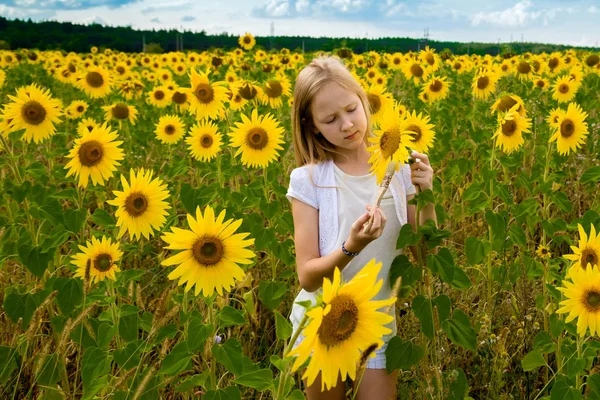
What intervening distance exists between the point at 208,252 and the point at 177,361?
0.32m

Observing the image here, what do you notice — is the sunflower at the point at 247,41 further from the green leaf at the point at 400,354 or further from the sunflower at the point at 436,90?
the green leaf at the point at 400,354

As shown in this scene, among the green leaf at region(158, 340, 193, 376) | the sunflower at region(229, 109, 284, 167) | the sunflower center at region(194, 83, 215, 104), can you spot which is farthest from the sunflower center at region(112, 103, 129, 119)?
the green leaf at region(158, 340, 193, 376)

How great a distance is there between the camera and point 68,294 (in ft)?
7.32

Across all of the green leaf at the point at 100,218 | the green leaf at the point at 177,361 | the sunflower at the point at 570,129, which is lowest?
the green leaf at the point at 177,361

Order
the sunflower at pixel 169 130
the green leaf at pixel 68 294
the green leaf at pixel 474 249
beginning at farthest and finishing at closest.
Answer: the sunflower at pixel 169 130 < the green leaf at pixel 474 249 < the green leaf at pixel 68 294

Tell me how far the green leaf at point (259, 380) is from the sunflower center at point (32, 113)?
273 centimetres

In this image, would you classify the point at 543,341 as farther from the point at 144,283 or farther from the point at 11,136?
the point at 11,136

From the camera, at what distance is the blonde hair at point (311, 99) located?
7.02 ft

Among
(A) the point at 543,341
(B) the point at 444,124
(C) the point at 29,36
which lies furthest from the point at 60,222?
(C) the point at 29,36

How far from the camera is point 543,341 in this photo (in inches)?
82.2

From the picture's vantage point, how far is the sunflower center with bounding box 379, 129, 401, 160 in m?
1.64

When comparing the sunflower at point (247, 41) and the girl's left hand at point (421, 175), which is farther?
the sunflower at point (247, 41)

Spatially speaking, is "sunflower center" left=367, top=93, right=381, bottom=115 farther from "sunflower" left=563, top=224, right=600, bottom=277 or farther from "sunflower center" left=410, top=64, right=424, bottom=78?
"sunflower center" left=410, top=64, right=424, bottom=78

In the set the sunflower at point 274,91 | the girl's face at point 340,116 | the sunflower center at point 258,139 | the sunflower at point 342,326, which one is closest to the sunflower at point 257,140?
the sunflower center at point 258,139
